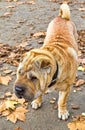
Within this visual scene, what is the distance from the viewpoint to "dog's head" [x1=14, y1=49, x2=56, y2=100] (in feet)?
9.91

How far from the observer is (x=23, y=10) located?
323 inches

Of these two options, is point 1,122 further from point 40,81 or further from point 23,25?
point 23,25

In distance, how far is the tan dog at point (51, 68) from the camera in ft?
9.95

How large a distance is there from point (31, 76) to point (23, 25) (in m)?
4.20

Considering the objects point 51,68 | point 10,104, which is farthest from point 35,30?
point 51,68

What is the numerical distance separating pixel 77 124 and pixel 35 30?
3.40 m

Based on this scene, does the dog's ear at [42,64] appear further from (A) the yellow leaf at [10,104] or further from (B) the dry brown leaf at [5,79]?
(B) the dry brown leaf at [5,79]

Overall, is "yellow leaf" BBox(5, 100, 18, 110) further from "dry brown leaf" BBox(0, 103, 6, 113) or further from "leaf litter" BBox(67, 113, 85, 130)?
"leaf litter" BBox(67, 113, 85, 130)

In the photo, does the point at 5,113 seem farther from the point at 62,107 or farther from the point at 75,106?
the point at 75,106

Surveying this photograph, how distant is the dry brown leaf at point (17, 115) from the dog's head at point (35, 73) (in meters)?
0.85

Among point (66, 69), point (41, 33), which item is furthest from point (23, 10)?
point (66, 69)

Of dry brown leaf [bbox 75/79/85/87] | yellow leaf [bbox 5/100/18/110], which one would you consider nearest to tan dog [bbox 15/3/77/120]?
yellow leaf [bbox 5/100/18/110]

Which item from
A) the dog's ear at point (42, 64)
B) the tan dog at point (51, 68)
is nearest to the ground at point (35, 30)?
the tan dog at point (51, 68)

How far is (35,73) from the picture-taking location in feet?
9.91
